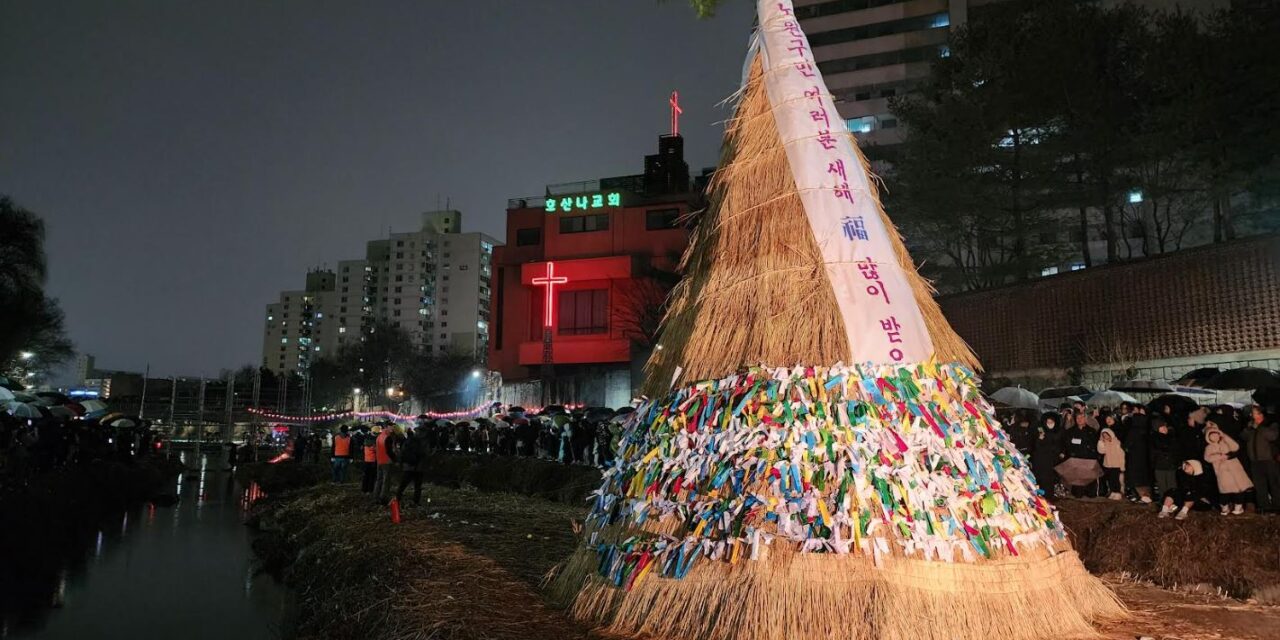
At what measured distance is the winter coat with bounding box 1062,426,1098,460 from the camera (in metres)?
11.2

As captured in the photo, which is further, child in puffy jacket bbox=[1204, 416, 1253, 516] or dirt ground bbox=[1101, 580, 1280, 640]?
child in puffy jacket bbox=[1204, 416, 1253, 516]

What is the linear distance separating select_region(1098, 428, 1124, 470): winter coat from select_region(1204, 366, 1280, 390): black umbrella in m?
5.33

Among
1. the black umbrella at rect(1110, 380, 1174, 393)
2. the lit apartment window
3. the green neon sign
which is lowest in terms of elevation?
the black umbrella at rect(1110, 380, 1174, 393)

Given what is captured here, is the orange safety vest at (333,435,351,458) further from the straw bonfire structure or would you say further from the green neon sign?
the green neon sign

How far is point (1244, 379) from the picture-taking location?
14547mm

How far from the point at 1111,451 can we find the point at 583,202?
133ft

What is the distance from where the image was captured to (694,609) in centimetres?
508

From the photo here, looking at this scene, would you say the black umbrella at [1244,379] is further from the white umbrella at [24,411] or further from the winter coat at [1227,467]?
the white umbrella at [24,411]

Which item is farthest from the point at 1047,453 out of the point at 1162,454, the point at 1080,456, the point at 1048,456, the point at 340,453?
the point at 340,453

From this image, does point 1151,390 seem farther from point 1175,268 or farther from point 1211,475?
point 1211,475

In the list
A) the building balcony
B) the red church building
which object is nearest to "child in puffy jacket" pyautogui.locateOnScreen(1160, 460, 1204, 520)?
the red church building

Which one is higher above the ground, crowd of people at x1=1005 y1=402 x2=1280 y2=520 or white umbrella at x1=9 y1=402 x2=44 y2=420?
white umbrella at x1=9 y1=402 x2=44 y2=420

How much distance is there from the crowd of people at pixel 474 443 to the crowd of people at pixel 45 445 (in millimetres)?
6518

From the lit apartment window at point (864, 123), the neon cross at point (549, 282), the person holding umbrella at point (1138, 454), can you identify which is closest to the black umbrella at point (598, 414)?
the person holding umbrella at point (1138, 454)
